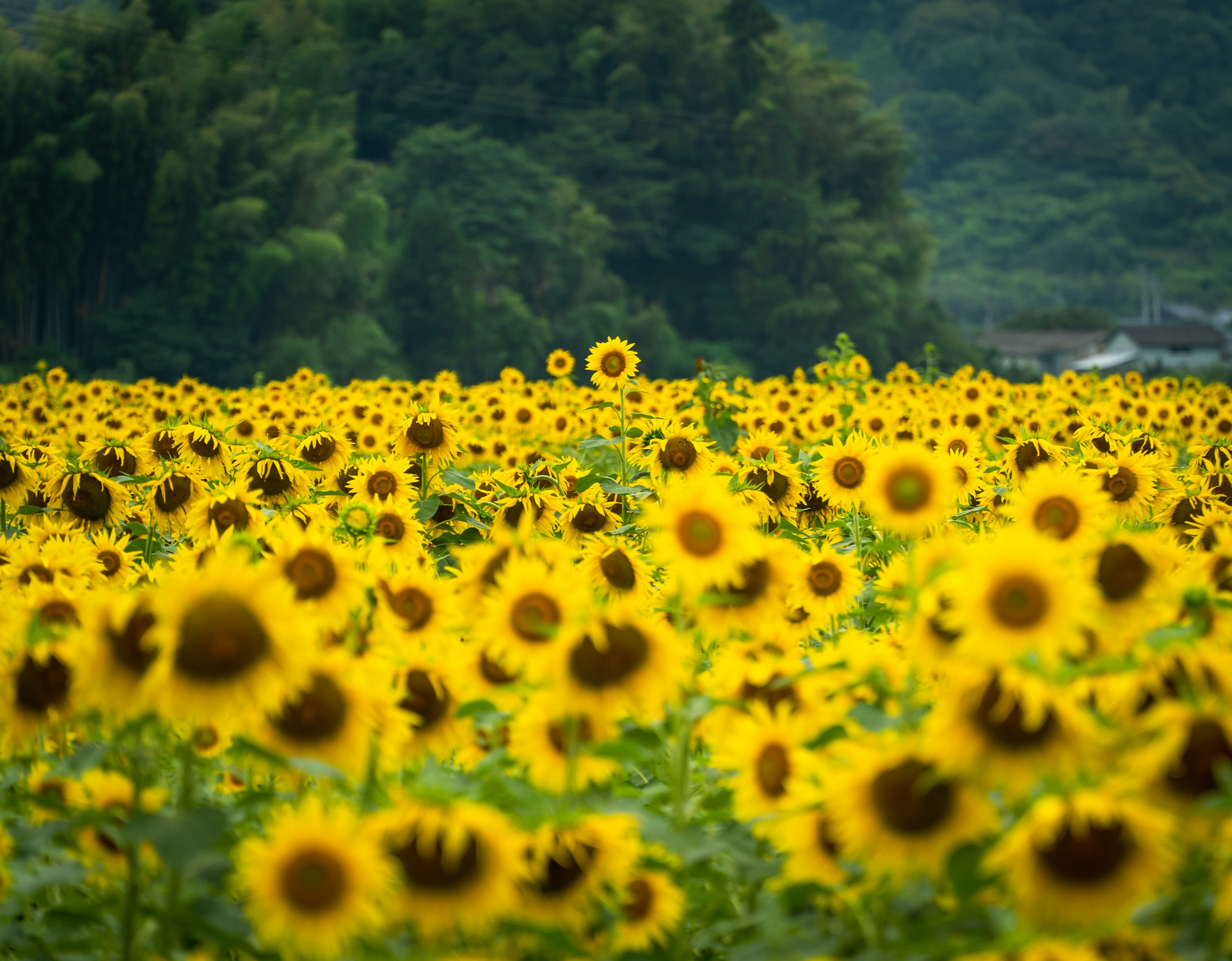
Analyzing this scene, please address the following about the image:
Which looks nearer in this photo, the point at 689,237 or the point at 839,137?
the point at 689,237

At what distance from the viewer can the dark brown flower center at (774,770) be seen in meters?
2.58

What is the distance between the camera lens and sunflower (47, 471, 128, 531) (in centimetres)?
534

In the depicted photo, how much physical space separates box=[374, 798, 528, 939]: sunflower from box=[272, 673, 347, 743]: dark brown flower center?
31cm

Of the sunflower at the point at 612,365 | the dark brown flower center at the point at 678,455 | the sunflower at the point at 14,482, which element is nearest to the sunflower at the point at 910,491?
the dark brown flower center at the point at 678,455

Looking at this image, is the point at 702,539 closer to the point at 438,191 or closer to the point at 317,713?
the point at 317,713

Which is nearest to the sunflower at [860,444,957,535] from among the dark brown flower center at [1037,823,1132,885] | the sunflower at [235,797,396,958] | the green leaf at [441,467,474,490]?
the dark brown flower center at [1037,823,1132,885]

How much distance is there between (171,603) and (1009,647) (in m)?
1.43

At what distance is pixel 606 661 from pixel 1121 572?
1.06m

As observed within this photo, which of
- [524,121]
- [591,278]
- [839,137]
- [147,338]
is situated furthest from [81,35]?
[839,137]

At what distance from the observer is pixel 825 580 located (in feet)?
13.1

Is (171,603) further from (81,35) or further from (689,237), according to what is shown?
(689,237)

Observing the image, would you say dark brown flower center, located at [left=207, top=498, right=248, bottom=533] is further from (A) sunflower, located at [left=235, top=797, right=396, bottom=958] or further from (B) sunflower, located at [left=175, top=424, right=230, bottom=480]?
(A) sunflower, located at [left=235, top=797, right=396, bottom=958]

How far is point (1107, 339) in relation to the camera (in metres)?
87.4

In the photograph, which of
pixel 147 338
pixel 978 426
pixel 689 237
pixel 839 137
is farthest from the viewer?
pixel 839 137
